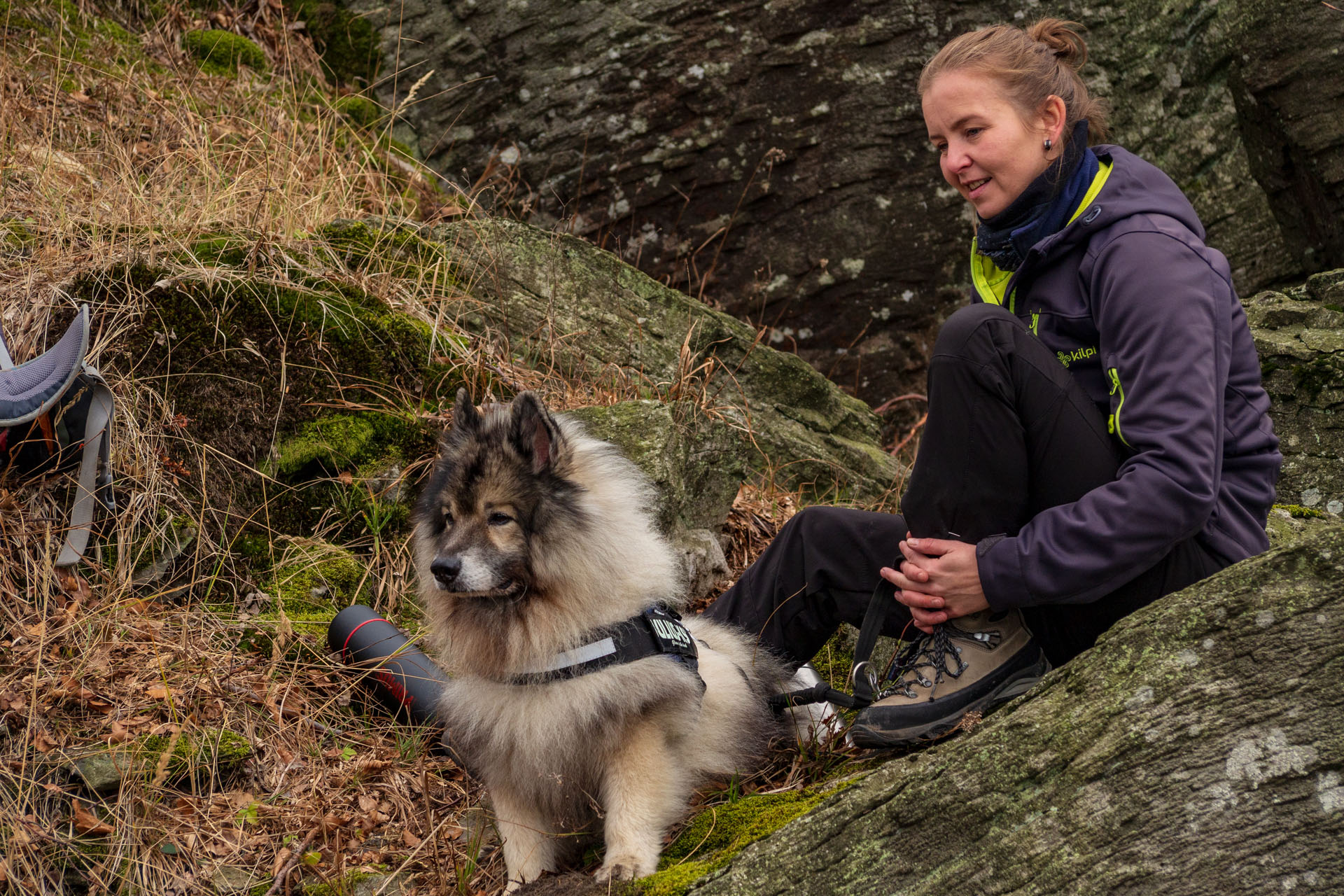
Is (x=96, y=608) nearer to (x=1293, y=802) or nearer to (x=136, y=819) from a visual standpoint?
(x=136, y=819)

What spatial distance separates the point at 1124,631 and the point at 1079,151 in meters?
1.47

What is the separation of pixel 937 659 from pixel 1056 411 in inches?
29.4

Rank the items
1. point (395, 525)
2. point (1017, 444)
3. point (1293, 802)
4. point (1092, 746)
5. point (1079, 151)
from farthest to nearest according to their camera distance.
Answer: point (395, 525) → point (1079, 151) → point (1017, 444) → point (1092, 746) → point (1293, 802)

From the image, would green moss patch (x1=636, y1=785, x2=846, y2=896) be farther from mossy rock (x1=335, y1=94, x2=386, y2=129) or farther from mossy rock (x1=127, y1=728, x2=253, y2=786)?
mossy rock (x1=335, y1=94, x2=386, y2=129)

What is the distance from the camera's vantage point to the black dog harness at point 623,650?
2814mm

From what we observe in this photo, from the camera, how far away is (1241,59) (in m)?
5.67

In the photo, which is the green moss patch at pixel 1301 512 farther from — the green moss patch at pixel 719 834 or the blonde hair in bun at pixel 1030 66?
the green moss patch at pixel 719 834

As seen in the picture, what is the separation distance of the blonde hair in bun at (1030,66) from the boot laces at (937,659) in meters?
1.44

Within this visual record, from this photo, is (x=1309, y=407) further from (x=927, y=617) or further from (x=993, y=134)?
(x=927, y=617)

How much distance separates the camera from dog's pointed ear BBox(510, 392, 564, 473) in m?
2.85

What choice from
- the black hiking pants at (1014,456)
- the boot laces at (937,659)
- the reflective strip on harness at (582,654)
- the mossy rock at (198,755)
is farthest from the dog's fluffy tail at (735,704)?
the mossy rock at (198,755)

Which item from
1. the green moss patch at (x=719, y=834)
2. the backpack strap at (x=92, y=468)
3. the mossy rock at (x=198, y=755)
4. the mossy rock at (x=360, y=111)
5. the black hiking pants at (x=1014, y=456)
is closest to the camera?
the green moss patch at (x=719, y=834)

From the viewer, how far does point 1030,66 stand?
112 inches

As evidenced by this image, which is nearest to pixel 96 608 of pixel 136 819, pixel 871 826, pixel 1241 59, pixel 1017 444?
pixel 136 819
